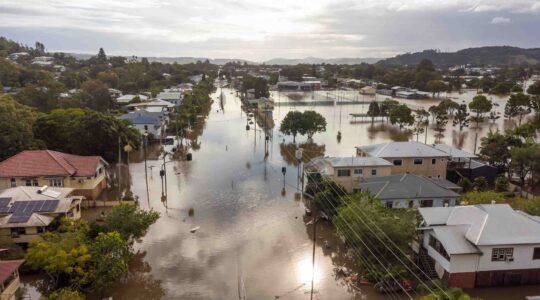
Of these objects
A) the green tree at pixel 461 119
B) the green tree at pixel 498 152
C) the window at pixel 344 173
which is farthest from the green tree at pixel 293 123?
the green tree at pixel 461 119

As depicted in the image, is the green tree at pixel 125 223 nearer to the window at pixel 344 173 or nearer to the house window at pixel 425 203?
the window at pixel 344 173

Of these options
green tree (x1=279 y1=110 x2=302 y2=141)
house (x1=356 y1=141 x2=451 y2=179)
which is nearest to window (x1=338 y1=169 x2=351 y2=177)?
house (x1=356 y1=141 x2=451 y2=179)

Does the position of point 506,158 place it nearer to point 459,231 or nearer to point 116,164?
point 459,231

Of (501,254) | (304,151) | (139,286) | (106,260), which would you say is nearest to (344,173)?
(501,254)

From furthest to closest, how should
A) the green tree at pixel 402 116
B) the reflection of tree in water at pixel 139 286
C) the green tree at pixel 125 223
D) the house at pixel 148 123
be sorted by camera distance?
the green tree at pixel 402 116
the house at pixel 148 123
the green tree at pixel 125 223
the reflection of tree in water at pixel 139 286

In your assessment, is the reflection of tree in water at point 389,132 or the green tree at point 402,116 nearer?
the reflection of tree in water at point 389,132

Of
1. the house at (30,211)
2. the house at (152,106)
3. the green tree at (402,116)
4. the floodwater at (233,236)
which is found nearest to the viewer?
the floodwater at (233,236)

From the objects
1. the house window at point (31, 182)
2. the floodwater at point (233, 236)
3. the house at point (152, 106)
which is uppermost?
the house at point (152, 106)

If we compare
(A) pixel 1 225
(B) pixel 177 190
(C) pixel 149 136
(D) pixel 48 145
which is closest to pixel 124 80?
(C) pixel 149 136
